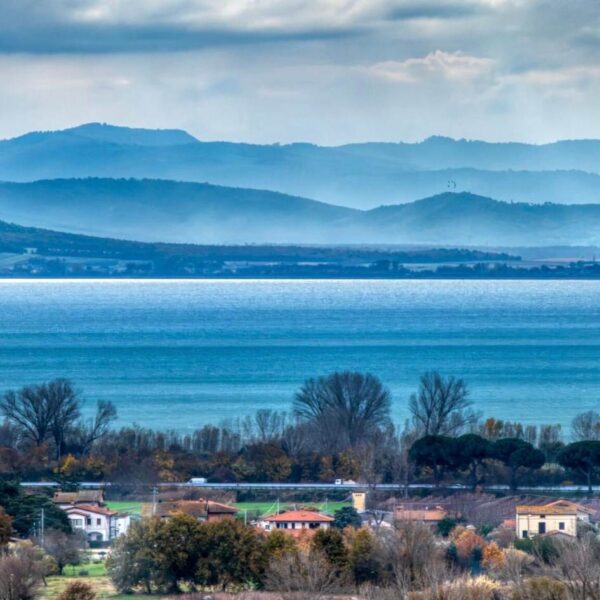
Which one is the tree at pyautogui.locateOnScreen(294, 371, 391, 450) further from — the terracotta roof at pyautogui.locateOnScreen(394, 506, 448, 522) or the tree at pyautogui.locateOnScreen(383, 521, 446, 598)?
the tree at pyautogui.locateOnScreen(383, 521, 446, 598)

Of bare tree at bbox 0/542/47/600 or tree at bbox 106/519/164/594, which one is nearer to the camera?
bare tree at bbox 0/542/47/600

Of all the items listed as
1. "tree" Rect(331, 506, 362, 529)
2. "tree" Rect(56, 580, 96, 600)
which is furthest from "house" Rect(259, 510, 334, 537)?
"tree" Rect(56, 580, 96, 600)

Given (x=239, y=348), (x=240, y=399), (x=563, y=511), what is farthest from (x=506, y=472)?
(x=239, y=348)

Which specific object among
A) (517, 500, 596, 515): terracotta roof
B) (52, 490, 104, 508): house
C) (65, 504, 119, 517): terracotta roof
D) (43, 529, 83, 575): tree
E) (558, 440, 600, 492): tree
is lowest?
(43, 529, 83, 575): tree

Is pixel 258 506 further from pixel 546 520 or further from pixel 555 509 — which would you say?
pixel 546 520

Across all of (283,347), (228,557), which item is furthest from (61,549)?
(283,347)

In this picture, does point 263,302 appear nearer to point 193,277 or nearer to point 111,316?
point 111,316
